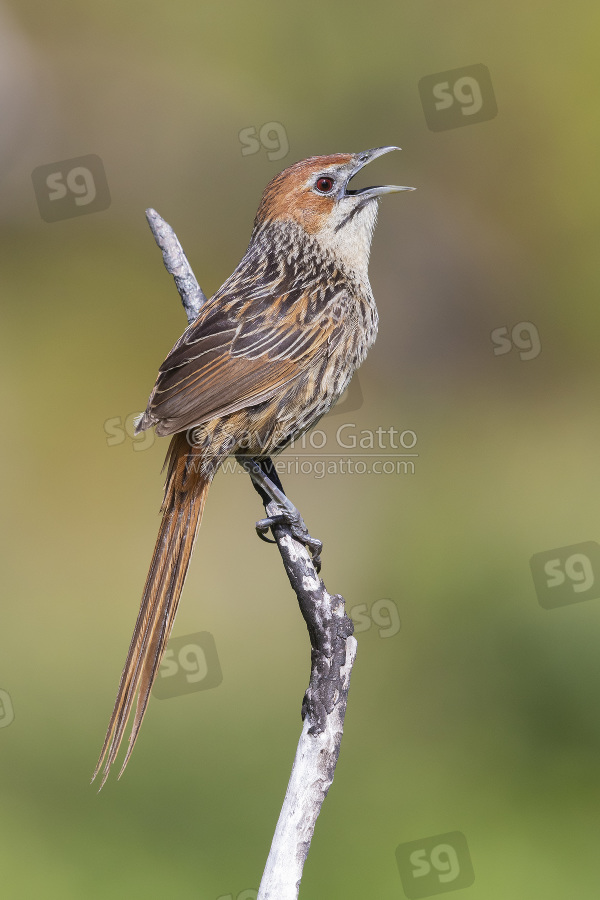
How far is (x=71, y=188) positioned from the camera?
313 inches

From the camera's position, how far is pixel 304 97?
337 inches

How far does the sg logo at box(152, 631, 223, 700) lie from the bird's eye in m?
2.92

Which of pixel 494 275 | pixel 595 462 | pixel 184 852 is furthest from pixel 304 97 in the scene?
pixel 184 852

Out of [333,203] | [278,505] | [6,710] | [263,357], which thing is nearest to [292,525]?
[278,505]

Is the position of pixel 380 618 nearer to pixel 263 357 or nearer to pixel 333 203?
pixel 263 357

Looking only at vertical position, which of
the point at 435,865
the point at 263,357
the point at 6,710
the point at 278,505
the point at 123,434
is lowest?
the point at 435,865

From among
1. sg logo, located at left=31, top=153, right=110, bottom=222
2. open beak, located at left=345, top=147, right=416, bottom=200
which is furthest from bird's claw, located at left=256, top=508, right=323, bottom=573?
sg logo, located at left=31, top=153, right=110, bottom=222

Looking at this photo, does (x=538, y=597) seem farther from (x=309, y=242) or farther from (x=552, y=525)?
(x=309, y=242)

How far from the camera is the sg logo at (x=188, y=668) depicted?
5988 millimetres

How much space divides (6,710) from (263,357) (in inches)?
133

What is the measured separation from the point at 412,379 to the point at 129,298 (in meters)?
2.68

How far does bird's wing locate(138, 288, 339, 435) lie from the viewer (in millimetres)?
4164

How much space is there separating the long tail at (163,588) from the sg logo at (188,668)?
2.03 meters

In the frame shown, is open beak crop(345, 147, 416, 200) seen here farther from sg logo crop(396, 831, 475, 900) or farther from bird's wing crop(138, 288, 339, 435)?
sg logo crop(396, 831, 475, 900)
